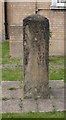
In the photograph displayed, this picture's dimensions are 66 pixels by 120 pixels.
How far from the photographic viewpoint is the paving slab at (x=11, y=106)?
6923 millimetres

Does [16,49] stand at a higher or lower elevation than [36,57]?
lower

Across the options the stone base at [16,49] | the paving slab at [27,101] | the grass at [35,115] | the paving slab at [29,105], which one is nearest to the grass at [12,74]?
the paving slab at [27,101]

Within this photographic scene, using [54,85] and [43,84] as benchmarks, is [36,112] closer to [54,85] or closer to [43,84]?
[43,84]

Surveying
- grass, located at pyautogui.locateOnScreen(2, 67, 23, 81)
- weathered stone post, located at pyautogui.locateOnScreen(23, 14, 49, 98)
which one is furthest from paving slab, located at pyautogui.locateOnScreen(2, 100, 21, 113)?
grass, located at pyautogui.locateOnScreen(2, 67, 23, 81)

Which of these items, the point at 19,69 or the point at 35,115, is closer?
the point at 35,115

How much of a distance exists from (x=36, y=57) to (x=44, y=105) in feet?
3.04

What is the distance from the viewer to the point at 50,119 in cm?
651

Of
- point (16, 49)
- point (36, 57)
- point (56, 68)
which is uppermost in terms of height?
point (36, 57)

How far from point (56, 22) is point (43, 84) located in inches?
236

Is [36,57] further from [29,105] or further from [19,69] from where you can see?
[19,69]

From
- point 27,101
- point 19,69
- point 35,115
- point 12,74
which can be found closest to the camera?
point 35,115

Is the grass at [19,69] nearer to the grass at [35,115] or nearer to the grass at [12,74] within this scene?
the grass at [12,74]

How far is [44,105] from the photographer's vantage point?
7188 mm

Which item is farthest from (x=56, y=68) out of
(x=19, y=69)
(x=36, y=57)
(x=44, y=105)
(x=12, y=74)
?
(x=44, y=105)
